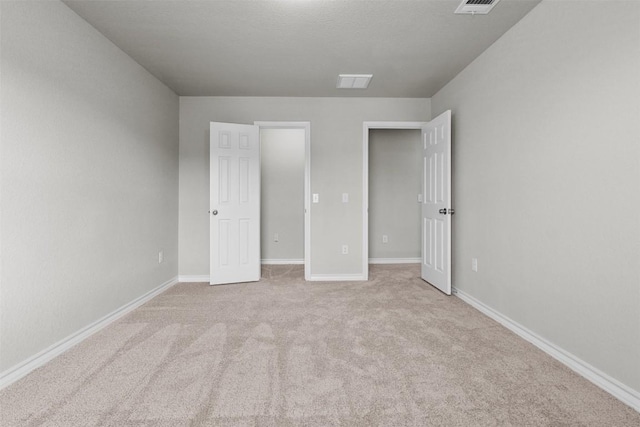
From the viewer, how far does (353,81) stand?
3295 millimetres

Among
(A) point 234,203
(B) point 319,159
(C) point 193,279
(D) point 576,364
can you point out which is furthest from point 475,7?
(C) point 193,279

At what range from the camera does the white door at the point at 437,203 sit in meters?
3.16

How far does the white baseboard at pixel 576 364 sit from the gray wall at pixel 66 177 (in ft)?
10.6

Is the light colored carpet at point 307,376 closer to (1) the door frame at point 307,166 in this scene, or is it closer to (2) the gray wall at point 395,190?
(1) the door frame at point 307,166

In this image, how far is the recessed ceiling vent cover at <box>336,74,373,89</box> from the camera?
3.16 m

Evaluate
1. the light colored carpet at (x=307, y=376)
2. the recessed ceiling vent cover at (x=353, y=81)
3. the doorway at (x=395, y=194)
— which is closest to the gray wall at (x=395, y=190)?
the doorway at (x=395, y=194)

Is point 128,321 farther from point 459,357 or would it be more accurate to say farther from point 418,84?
point 418,84

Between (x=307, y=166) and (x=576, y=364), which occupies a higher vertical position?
(x=307, y=166)

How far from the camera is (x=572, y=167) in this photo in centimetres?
183

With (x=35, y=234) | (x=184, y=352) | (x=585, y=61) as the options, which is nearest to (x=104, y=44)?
(x=35, y=234)

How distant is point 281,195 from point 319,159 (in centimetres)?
140

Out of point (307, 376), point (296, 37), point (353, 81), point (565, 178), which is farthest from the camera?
point (353, 81)

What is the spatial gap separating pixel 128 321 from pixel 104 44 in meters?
2.28

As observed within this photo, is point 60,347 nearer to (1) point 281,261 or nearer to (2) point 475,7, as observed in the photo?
(1) point 281,261
